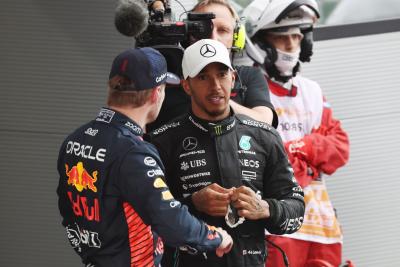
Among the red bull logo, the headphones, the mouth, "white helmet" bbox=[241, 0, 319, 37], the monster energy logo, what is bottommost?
the red bull logo

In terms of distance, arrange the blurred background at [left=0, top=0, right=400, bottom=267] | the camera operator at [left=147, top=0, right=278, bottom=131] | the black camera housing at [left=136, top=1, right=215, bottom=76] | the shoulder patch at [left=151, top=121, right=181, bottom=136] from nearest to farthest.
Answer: the shoulder patch at [left=151, top=121, right=181, bottom=136] → the black camera housing at [left=136, top=1, right=215, bottom=76] → the camera operator at [left=147, top=0, right=278, bottom=131] → the blurred background at [left=0, top=0, right=400, bottom=267]

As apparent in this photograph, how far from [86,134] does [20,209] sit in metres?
2.06

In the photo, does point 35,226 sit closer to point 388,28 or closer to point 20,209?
point 20,209

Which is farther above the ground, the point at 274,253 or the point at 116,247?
the point at 116,247

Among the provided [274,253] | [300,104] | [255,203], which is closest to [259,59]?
[300,104]

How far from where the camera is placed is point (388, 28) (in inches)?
190

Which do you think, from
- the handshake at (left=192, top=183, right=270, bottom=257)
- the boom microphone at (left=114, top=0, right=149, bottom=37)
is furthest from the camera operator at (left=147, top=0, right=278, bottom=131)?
the handshake at (left=192, top=183, right=270, bottom=257)

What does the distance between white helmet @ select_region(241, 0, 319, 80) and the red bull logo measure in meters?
1.49

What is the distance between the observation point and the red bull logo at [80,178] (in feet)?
9.13

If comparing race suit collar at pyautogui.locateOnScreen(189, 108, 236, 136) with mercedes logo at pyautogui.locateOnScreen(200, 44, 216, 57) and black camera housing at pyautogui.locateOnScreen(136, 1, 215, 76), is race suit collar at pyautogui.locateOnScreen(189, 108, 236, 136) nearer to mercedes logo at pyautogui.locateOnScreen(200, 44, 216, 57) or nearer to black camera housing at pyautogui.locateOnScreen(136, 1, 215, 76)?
mercedes logo at pyautogui.locateOnScreen(200, 44, 216, 57)

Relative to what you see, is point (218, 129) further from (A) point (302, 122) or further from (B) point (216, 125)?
(A) point (302, 122)

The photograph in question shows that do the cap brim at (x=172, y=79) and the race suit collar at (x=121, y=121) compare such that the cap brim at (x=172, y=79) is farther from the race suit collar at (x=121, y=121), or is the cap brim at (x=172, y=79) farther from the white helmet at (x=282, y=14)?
the white helmet at (x=282, y=14)

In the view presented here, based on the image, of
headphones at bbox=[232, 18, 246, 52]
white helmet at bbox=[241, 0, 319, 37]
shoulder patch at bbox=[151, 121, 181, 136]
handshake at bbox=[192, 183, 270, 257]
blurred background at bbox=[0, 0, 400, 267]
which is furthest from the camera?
blurred background at bbox=[0, 0, 400, 267]

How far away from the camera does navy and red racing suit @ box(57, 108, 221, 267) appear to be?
2711 mm
